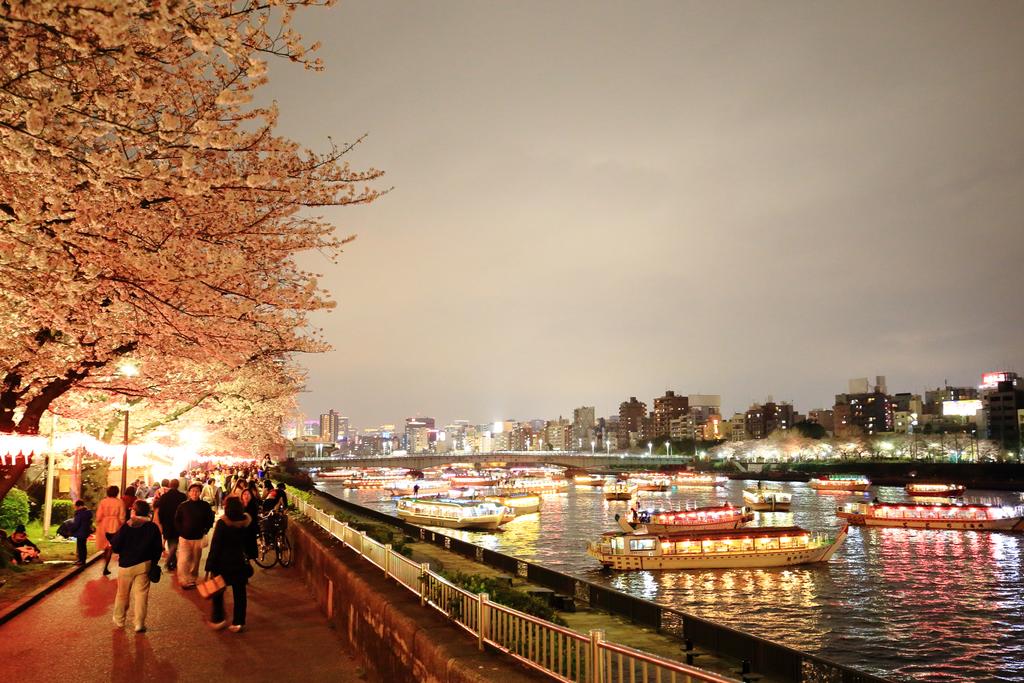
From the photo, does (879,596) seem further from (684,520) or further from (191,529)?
(191,529)

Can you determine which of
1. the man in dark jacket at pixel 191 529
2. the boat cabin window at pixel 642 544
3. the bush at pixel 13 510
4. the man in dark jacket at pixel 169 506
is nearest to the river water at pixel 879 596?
the boat cabin window at pixel 642 544

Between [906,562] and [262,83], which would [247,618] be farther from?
[906,562]

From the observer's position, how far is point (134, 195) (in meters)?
9.34

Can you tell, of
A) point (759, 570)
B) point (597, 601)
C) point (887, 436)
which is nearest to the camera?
point (597, 601)

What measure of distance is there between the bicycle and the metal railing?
9887 mm

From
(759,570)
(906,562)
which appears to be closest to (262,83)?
(759,570)

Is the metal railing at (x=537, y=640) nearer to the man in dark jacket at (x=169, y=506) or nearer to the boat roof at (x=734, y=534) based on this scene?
the man in dark jacket at (x=169, y=506)

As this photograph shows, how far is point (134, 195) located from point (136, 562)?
19.0ft

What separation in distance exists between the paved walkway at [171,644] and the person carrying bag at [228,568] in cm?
28

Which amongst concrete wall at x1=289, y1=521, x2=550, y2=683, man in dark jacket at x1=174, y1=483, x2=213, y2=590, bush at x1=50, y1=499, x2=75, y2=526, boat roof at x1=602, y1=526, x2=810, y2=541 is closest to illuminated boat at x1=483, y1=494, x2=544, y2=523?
boat roof at x1=602, y1=526, x2=810, y2=541

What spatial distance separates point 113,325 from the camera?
43.4 feet

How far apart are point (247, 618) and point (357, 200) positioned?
301 inches

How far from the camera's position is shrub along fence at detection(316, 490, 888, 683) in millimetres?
14648

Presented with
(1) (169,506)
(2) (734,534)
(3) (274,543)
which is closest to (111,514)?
(1) (169,506)
